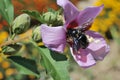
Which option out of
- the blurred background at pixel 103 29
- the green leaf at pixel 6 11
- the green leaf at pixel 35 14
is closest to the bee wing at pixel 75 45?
the green leaf at pixel 35 14

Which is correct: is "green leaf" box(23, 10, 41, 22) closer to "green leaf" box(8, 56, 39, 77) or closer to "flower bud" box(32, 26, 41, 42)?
"flower bud" box(32, 26, 41, 42)

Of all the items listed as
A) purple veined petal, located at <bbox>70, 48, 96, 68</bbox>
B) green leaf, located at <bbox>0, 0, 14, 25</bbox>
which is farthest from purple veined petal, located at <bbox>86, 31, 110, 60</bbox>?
green leaf, located at <bbox>0, 0, 14, 25</bbox>

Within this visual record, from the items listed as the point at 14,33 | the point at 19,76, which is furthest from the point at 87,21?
the point at 19,76

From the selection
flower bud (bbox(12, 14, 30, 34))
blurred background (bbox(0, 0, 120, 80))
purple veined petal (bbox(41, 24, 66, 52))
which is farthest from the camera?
blurred background (bbox(0, 0, 120, 80))

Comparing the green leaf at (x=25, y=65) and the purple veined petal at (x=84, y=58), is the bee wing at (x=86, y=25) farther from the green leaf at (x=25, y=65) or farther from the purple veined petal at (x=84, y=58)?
the green leaf at (x=25, y=65)

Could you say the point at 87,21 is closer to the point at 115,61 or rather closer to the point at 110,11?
the point at 110,11

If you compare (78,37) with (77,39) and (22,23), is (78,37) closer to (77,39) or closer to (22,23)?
(77,39)
